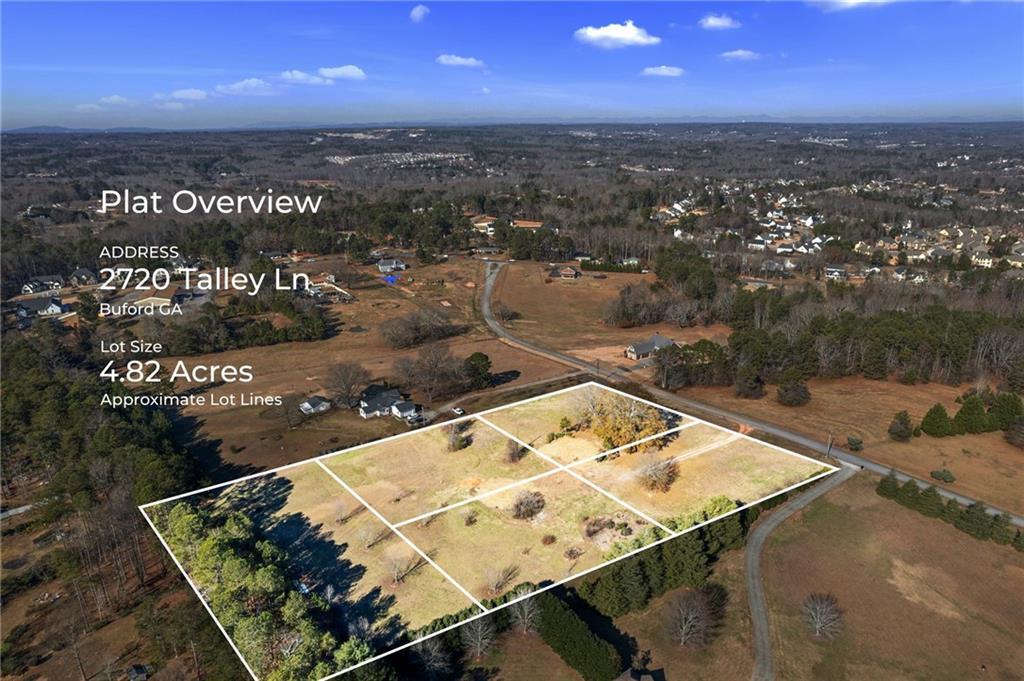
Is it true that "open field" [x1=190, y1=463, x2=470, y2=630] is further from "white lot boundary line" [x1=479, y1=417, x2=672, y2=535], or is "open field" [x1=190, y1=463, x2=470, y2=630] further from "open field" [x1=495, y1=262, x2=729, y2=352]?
"open field" [x1=495, y1=262, x2=729, y2=352]

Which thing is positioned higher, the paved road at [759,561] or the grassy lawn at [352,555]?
the grassy lawn at [352,555]

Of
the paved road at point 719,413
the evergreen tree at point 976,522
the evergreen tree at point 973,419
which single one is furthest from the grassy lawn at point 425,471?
the evergreen tree at point 973,419

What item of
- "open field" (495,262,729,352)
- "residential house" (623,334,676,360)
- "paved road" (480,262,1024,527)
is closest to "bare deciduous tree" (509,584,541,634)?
"paved road" (480,262,1024,527)

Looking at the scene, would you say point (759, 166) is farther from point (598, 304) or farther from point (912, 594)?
point (912, 594)

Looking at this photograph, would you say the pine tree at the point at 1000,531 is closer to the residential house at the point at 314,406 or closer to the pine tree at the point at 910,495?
the pine tree at the point at 910,495

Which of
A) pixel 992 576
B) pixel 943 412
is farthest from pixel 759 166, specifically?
pixel 992 576
